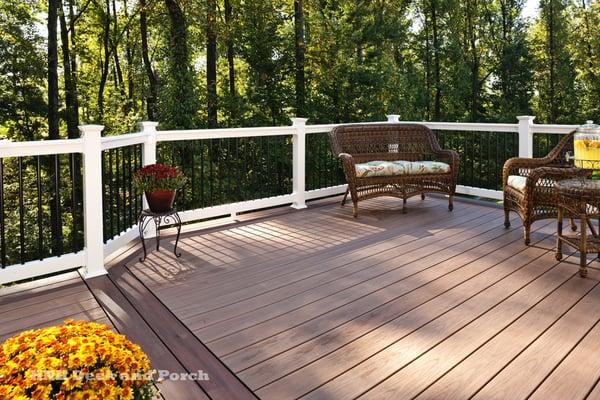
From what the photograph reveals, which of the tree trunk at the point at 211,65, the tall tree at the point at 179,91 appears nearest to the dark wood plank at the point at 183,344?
the tall tree at the point at 179,91

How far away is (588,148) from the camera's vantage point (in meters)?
2.85

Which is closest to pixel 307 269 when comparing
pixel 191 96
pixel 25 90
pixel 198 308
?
pixel 198 308

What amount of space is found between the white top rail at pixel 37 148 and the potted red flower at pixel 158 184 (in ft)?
1.53

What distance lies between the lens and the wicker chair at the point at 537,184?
3.67m

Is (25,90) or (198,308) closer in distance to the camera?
(198,308)

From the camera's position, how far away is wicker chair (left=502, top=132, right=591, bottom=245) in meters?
3.67

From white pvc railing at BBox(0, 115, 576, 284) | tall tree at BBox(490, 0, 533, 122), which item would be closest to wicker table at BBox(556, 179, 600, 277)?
white pvc railing at BBox(0, 115, 576, 284)

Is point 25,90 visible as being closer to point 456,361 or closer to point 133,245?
point 133,245

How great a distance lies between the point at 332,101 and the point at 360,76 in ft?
3.31

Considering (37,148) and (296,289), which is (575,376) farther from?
(37,148)

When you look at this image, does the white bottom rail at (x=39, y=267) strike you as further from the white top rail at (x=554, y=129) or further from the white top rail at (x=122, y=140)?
the white top rail at (x=554, y=129)

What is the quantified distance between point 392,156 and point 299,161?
1143 mm

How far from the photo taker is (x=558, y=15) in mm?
17453

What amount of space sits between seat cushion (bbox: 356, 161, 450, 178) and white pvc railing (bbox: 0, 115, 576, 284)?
77cm
